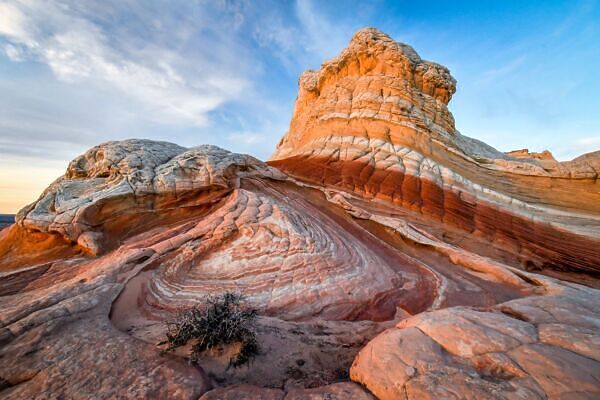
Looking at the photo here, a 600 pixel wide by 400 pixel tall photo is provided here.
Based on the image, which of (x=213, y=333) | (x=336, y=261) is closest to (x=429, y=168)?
(x=336, y=261)

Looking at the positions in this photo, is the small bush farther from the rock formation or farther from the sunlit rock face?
the sunlit rock face

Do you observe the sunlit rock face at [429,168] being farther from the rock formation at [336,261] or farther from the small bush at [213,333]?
the small bush at [213,333]

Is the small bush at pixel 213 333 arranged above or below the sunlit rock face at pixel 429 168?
below

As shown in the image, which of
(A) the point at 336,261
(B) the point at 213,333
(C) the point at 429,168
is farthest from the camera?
(C) the point at 429,168

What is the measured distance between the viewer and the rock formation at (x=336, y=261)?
8.38ft

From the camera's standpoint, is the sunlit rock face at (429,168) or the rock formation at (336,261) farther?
the sunlit rock face at (429,168)

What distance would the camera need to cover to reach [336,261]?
234 inches

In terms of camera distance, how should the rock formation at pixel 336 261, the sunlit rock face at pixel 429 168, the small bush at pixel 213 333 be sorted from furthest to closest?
the sunlit rock face at pixel 429 168 < the small bush at pixel 213 333 < the rock formation at pixel 336 261

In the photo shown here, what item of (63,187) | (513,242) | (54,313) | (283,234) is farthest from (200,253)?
(513,242)

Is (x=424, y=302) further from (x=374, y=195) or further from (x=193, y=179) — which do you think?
(x=193, y=179)

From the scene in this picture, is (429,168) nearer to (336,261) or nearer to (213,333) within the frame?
(336,261)

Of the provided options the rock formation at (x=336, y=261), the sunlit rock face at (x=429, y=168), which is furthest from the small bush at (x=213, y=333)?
the sunlit rock face at (x=429, y=168)

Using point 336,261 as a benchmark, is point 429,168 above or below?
above

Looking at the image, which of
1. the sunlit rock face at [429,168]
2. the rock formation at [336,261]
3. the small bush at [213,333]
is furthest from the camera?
the sunlit rock face at [429,168]
